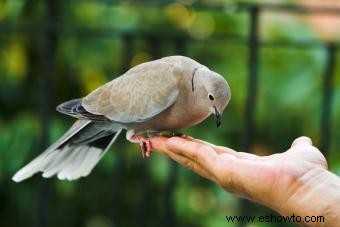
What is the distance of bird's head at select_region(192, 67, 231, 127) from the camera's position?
3.20 meters

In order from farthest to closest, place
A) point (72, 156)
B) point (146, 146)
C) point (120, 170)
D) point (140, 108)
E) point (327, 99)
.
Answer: point (120, 170) < point (327, 99) < point (72, 156) < point (140, 108) < point (146, 146)

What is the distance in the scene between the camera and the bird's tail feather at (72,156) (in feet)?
12.6

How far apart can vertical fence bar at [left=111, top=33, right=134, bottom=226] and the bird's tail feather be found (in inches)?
33.4

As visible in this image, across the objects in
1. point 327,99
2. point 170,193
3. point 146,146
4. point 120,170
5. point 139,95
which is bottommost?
point 170,193

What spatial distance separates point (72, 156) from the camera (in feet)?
12.7

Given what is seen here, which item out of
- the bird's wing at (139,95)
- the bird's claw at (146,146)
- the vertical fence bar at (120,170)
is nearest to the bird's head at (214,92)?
the bird's wing at (139,95)

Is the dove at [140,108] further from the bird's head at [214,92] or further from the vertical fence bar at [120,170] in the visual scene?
the vertical fence bar at [120,170]

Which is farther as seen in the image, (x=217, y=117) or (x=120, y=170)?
(x=120, y=170)

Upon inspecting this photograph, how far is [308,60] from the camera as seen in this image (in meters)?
5.25

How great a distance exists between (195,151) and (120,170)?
2064 millimetres

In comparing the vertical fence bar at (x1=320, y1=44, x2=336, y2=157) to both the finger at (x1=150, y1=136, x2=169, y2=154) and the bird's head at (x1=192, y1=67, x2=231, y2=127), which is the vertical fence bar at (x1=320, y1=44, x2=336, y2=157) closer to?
the bird's head at (x1=192, y1=67, x2=231, y2=127)

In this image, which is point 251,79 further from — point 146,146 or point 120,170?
point 146,146

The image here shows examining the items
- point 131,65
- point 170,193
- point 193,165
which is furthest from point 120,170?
point 193,165

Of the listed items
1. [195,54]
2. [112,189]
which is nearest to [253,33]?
[195,54]
